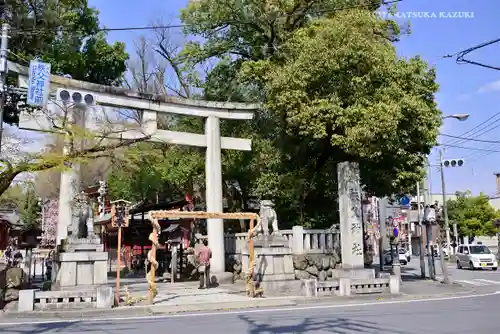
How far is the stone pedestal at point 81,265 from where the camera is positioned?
47.1 ft

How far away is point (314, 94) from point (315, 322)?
10216 millimetres

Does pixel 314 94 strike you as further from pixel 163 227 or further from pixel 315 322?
pixel 163 227

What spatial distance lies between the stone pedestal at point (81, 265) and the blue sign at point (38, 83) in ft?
16.6

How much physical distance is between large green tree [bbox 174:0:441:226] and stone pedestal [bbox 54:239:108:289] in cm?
846

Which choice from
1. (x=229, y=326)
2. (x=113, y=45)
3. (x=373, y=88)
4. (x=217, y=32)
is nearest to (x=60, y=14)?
(x=113, y=45)

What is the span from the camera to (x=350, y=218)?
56.7 ft

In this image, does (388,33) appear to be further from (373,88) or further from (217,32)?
(217,32)

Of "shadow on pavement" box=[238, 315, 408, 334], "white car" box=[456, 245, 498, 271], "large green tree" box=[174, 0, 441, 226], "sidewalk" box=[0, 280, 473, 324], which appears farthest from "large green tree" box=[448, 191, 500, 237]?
"shadow on pavement" box=[238, 315, 408, 334]

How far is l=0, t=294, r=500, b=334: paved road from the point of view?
934 cm

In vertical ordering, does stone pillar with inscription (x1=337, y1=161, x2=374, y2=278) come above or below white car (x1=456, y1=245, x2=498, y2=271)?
above

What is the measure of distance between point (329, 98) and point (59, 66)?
13.0m

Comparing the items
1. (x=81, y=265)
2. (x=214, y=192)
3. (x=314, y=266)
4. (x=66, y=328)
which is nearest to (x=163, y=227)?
(x=214, y=192)

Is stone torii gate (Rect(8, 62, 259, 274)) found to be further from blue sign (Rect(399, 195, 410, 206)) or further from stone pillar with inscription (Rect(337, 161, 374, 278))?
blue sign (Rect(399, 195, 410, 206))

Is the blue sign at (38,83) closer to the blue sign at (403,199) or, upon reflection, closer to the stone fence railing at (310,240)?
the stone fence railing at (310,240)
